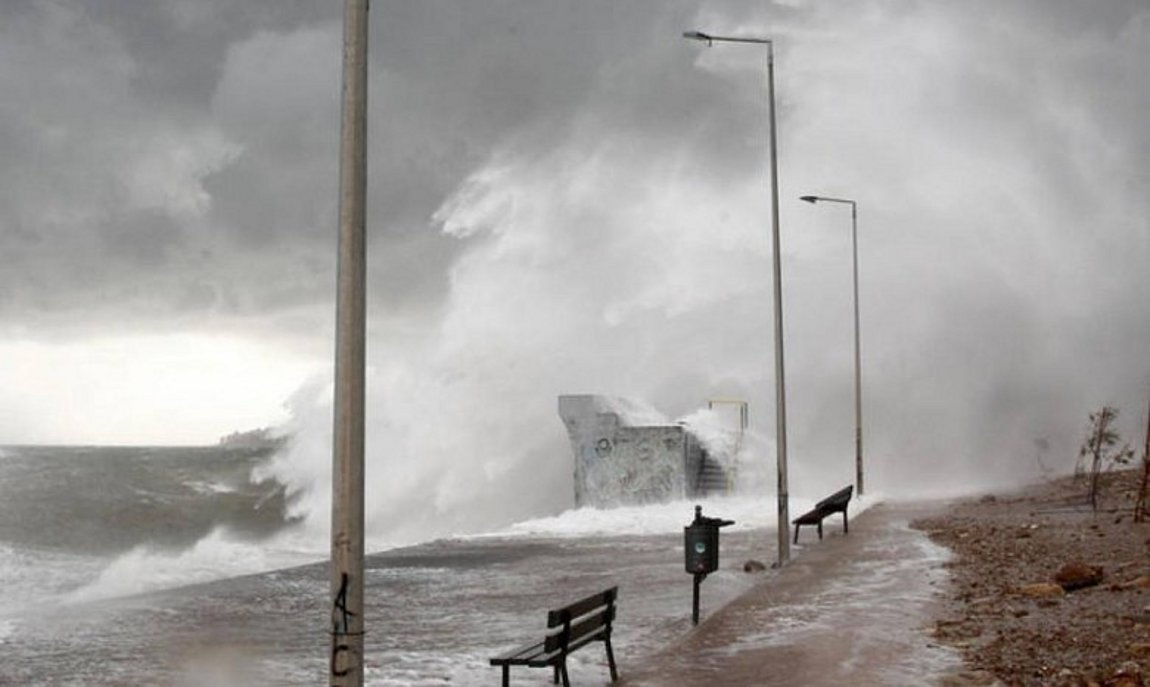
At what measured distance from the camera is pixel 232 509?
215 ft

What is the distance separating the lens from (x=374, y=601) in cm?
1664

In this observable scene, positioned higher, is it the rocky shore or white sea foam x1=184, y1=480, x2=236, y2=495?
white sea foam x1=184, y1=480, x2=236, y2=495

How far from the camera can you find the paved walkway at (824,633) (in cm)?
953

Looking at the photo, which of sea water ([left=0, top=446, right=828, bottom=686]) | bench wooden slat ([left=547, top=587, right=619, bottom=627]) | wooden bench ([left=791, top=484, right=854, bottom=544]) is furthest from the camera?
wooden bench ([left=791, top=484, right=854, bottom=544])

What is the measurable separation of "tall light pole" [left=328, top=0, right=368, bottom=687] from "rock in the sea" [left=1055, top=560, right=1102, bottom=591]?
9451 mm

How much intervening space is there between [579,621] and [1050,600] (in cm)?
595

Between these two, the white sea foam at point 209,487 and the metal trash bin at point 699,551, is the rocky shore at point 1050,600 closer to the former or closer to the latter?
the metal trash bin at point 699,551

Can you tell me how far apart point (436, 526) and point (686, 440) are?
38.6 ft

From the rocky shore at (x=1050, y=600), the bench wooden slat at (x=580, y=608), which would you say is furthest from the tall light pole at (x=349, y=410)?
the rocky shore at (x=1050, y=600)

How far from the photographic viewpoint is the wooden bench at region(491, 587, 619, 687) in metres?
8.57

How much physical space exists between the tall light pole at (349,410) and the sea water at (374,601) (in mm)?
3278

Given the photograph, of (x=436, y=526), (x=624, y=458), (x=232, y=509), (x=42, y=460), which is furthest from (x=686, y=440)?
(x=42, y=460)

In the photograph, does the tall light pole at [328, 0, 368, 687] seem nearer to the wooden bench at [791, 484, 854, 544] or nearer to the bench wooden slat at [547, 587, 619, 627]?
the bench wooden slat at [547, 587, 619, 627]

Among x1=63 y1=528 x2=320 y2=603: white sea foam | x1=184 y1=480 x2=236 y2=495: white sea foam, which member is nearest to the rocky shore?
x1=63 y1=528 x2=320 y2=603: white sea foam
